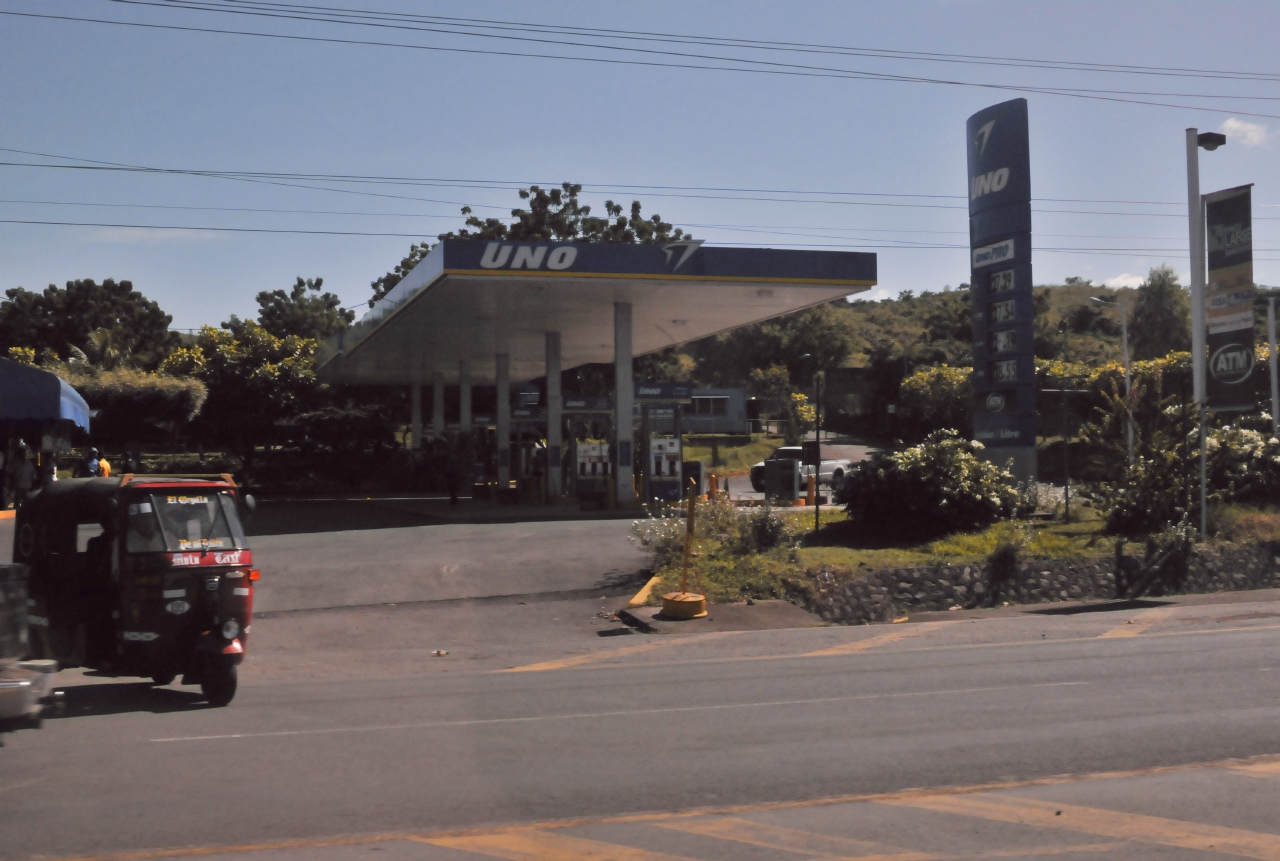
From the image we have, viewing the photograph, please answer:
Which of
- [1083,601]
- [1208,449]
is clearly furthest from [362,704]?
[1208,449]

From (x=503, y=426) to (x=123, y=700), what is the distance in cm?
2961

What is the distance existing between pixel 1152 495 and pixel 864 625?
8383 mm

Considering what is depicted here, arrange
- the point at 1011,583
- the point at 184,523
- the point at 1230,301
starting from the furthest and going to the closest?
1. the point at 1230,301
2. the point at 1011,583
3. the point at 184,523

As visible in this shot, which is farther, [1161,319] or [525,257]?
[1161,319]

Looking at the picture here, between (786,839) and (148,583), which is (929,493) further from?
(786,839)

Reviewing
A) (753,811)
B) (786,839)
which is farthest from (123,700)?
(786,839)

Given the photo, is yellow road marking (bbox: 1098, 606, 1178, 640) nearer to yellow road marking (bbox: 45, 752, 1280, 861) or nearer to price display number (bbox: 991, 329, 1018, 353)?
yellow road marking (bbox: 45, 752, 1280, 861)

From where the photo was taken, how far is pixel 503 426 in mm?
40250

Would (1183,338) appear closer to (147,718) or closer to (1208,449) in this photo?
(1208,449)

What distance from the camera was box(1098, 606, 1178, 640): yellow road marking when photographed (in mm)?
15398

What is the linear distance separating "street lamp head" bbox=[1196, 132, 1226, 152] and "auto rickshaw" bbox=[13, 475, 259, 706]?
784 inches

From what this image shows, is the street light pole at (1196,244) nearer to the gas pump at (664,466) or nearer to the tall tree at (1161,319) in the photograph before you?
the gas pump at (664,466)

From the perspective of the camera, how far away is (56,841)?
19.8ft

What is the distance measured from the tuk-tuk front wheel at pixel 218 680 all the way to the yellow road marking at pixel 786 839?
207 inches
